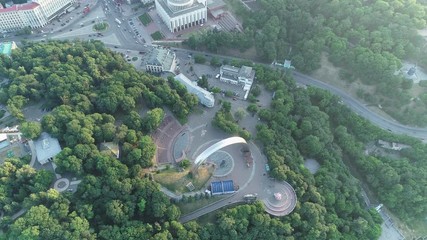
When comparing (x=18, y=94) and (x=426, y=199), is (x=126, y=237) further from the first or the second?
(x=426, y=199)

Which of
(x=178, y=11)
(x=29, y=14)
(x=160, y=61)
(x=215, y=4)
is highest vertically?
(x=178, y=11)

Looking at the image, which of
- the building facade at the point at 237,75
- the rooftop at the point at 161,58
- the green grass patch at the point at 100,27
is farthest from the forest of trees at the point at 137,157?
the green grass patch at the point at 100,27

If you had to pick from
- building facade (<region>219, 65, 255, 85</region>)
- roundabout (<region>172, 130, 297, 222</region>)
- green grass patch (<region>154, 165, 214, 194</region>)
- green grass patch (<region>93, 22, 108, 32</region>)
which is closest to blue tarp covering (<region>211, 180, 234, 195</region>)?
roundabout (<region>172, 130, 297, 222</region>)

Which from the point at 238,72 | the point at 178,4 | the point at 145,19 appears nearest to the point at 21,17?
the point at 145,19

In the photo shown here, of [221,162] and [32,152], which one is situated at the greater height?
[32,152]

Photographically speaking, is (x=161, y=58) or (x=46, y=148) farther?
(x=161, y=58)

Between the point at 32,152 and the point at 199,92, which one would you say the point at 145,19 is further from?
the point at 32,152

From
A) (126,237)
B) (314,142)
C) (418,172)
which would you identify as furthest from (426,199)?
(126,237)

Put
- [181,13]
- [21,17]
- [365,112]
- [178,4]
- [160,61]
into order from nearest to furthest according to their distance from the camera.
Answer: [160,61] < [365,112] < [178,4] < [181,13] < [21,17]

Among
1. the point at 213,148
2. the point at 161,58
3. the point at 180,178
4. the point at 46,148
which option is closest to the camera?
the point at 213,148

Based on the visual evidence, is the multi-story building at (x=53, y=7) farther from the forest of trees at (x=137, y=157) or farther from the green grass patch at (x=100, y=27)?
the forest of trees at (x=137, y=157)
